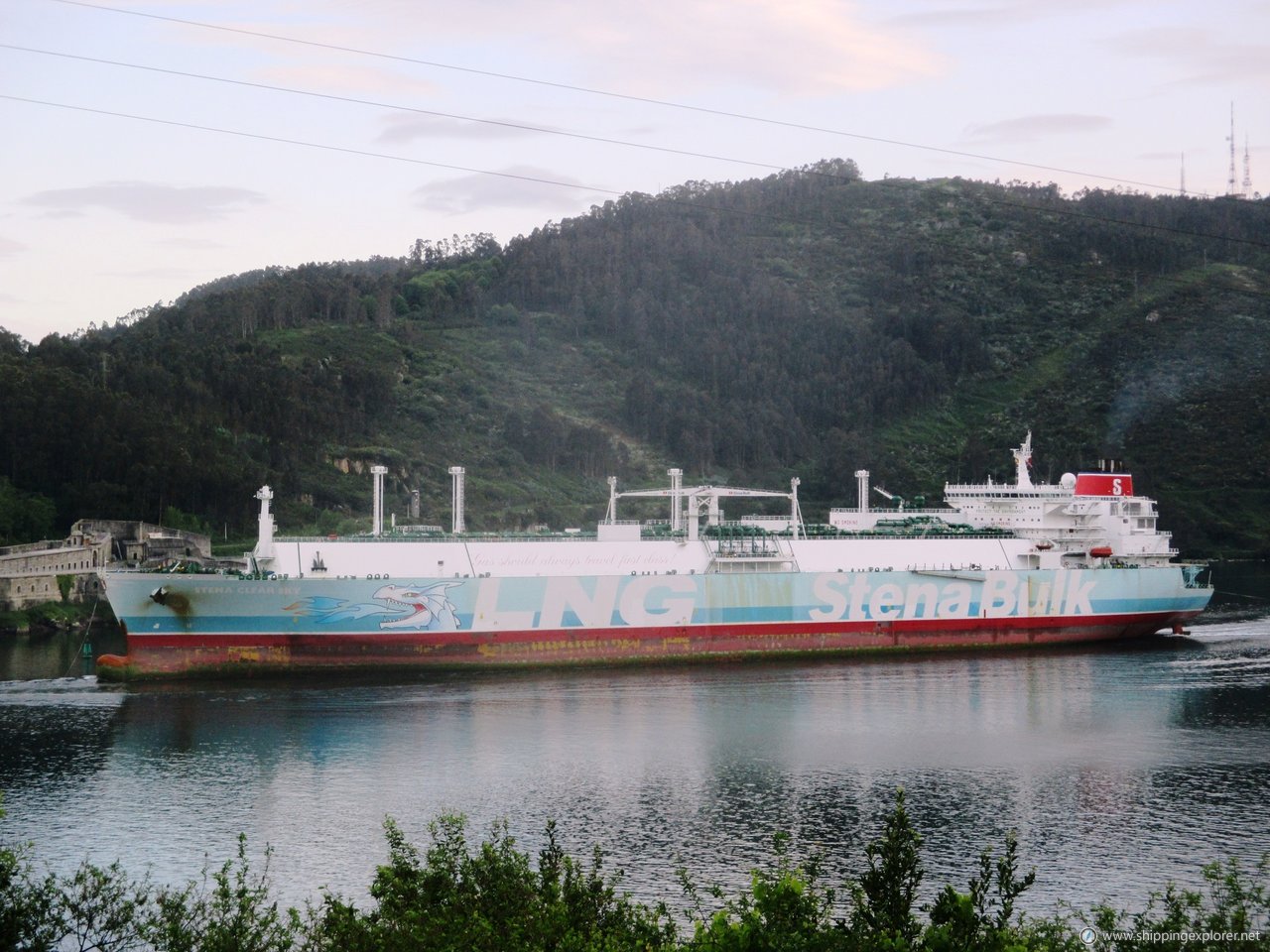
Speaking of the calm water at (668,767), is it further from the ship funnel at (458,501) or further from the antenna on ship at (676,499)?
the ship funnel at (458,501)

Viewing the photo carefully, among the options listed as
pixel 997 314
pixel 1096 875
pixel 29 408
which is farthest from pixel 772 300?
pixel 1096 875

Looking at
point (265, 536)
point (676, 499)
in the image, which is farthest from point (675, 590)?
point (265, 536)

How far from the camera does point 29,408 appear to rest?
172ft

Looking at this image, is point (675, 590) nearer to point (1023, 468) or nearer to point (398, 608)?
point (398, 608)

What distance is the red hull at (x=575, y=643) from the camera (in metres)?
32.3

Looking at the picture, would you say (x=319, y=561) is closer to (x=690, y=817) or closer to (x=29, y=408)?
(x=690, y=817)

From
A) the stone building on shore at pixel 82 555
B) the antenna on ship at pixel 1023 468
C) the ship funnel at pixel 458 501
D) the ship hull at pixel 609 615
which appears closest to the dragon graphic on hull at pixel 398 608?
the ship hull at pixel 609 615

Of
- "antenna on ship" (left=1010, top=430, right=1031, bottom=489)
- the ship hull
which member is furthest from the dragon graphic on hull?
"antenna on ship" (left=1010, top=430, right=1031, bottom=489)

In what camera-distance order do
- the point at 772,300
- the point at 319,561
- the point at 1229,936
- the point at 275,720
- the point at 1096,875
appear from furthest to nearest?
the point at 772,300 → the point at 319,561 → the point at 275,720 → the point at 1096,875 → the point at 1229,936

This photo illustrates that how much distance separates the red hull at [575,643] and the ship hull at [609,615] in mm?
36

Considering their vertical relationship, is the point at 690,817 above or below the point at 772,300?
below

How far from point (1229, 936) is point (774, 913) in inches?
175

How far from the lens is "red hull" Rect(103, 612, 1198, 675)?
32281 millimetres

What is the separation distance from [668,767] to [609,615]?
11561 mm
